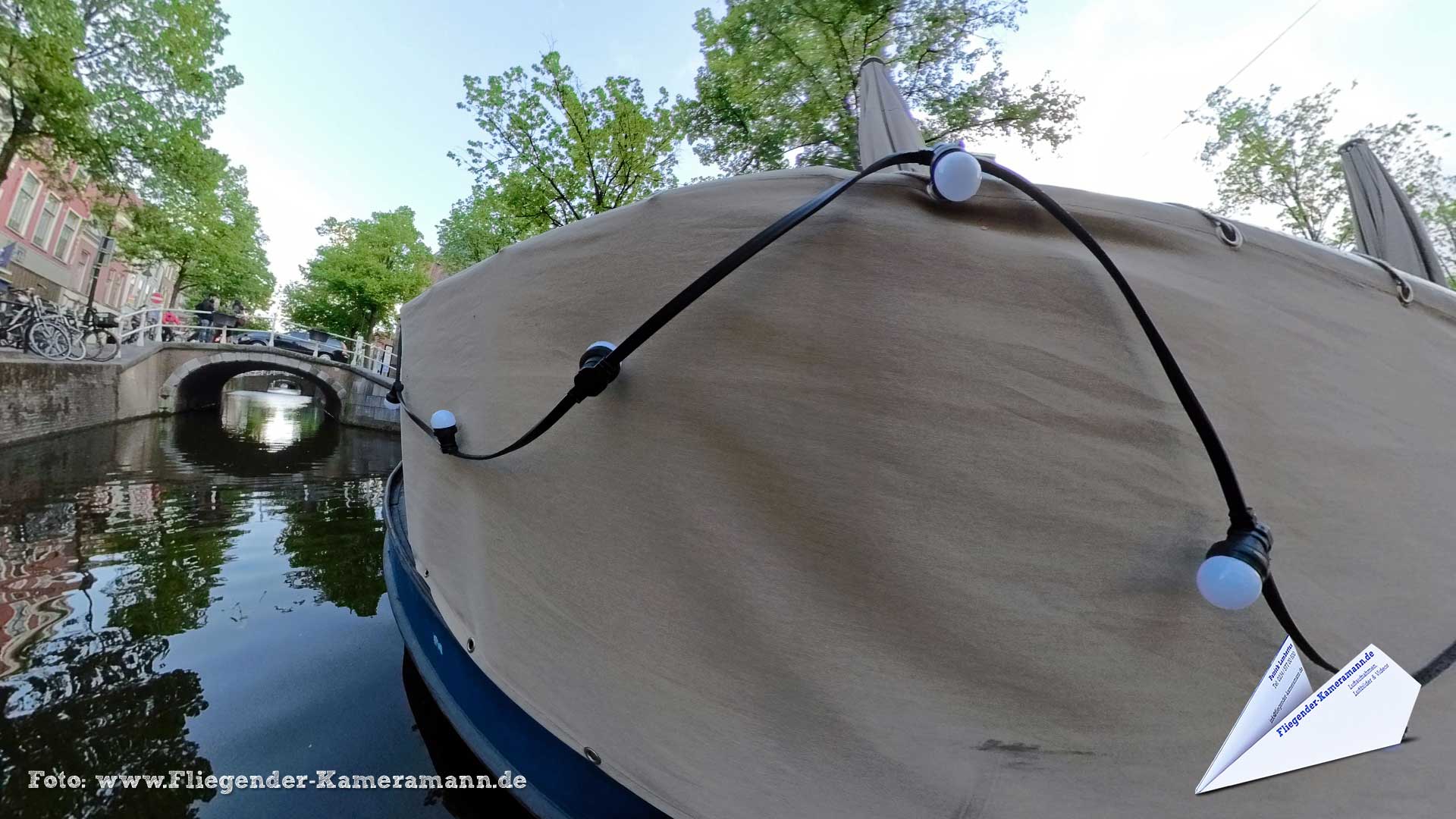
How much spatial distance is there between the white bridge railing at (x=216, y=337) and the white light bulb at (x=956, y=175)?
15.7m

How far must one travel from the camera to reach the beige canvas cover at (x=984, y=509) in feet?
2.69

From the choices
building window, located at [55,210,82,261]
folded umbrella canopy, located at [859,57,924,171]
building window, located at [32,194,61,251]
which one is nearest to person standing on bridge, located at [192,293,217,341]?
building window, located at [32,194,61,251]

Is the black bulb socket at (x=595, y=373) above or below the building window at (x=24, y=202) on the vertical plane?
below

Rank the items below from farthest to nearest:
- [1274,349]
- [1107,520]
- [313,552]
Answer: [313,552] < [1274,349] < [1107,520]

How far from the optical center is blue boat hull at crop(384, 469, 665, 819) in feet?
3.91

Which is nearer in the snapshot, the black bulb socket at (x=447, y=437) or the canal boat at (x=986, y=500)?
the canal boat at (x=986, y=500)

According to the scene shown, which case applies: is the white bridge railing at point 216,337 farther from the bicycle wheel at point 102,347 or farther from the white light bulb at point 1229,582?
the white light bulb at point 1229,582

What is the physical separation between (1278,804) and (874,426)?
868 millimetres

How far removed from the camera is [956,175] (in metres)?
0.86

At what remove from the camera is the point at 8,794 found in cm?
171

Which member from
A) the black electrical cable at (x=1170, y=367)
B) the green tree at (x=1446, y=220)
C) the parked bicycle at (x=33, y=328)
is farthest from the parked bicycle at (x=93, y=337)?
the green tree at (x=1446, y=220)

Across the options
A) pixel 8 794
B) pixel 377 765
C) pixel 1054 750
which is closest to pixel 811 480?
pixel 1054 750

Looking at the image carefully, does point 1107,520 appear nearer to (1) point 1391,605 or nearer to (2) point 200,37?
(1) point 1391,605

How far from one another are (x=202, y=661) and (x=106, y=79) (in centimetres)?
1464
